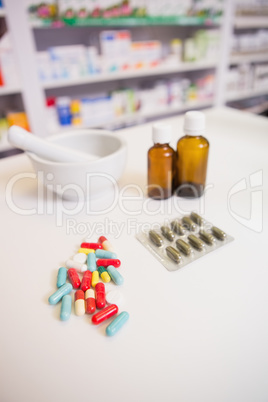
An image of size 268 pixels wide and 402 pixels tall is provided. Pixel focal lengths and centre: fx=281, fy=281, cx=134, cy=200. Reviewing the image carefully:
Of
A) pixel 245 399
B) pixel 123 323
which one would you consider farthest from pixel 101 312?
pixel 245 399

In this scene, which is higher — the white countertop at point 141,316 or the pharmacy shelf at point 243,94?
the white countertop at point 141,316

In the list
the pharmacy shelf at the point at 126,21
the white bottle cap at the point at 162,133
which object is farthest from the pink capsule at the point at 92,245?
the pharmacy shelf at the point at 126,21

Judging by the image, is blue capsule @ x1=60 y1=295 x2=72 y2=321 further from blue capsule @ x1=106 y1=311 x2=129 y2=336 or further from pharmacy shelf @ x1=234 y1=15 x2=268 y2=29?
pharmacy shelf @ x1=234 y1=15 x2=268 y2=29

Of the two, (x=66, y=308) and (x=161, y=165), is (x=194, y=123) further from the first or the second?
(x=66, y=308)

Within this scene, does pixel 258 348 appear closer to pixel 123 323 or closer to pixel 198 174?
pixel 123 323

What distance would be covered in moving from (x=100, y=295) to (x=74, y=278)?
52 mm

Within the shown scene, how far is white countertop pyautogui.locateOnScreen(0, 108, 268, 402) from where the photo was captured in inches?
11.8

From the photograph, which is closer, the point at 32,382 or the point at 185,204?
the point at 32,382

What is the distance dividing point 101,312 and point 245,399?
18 centimetres

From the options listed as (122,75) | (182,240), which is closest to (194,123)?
(182,240)

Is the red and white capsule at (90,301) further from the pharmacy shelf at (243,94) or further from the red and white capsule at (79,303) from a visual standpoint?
the pharmacy shelf at (243,94)

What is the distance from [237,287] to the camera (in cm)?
40

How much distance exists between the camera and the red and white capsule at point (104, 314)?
36cm

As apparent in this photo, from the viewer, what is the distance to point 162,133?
53 cm
